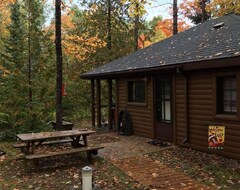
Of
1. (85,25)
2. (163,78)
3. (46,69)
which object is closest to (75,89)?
(85,25)

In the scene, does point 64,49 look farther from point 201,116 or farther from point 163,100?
point 201,116

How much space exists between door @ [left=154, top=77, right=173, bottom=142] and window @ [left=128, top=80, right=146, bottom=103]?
0.98 metres

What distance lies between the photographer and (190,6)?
89.0 feet

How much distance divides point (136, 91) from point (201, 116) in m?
4.02

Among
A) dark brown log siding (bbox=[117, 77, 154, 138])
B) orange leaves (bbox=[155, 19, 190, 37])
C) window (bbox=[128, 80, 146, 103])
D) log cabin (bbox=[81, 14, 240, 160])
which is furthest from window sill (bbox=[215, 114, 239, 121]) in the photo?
orange leaves (bbox=[155, 19, 190, 37])

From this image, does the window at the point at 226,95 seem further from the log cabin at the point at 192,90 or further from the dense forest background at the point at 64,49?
the dense forest background at the point at 64,49

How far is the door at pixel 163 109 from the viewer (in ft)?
33.8

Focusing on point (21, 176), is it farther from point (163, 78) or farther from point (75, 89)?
point (75, 89)

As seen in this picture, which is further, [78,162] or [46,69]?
[46,69]

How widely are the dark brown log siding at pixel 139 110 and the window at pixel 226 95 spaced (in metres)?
3.25

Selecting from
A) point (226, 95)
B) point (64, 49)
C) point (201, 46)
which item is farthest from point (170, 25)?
point (226, 95)

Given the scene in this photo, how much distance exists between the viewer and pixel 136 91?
12.4m

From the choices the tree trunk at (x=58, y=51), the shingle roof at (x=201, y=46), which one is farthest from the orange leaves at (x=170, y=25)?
the tree trunk at (x=58, y=51)

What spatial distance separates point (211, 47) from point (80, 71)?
1303 cm
